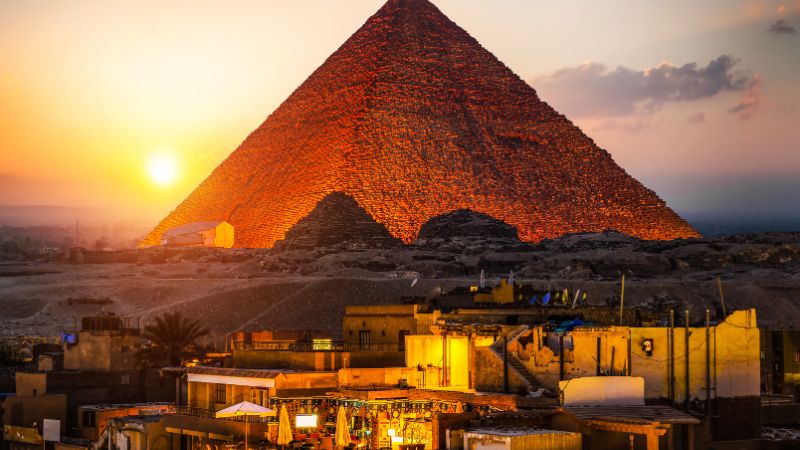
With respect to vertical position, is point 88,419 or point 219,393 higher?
point 219,393

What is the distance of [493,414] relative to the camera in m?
22.3

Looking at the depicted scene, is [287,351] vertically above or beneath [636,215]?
beneath

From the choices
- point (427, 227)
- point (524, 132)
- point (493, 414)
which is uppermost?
point (524, 132)

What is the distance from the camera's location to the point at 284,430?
25109 mm

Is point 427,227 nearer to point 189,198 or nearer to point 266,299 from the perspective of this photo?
point 189,198

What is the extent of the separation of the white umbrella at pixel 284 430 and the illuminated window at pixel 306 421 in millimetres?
321

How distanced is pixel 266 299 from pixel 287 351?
49.2 metres

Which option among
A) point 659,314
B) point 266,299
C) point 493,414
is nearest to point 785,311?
point 266,299

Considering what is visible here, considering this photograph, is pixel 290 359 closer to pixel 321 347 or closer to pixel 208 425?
pixel 208 425

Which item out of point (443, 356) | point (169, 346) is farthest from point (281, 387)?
point (169, 346)

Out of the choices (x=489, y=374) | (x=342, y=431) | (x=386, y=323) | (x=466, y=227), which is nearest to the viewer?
(x=342, y=431)

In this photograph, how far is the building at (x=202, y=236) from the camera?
130125 mm

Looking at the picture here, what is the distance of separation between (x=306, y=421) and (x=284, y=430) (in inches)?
28.0

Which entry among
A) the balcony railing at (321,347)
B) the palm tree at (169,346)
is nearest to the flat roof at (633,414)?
the balcony railing at (321,347)
